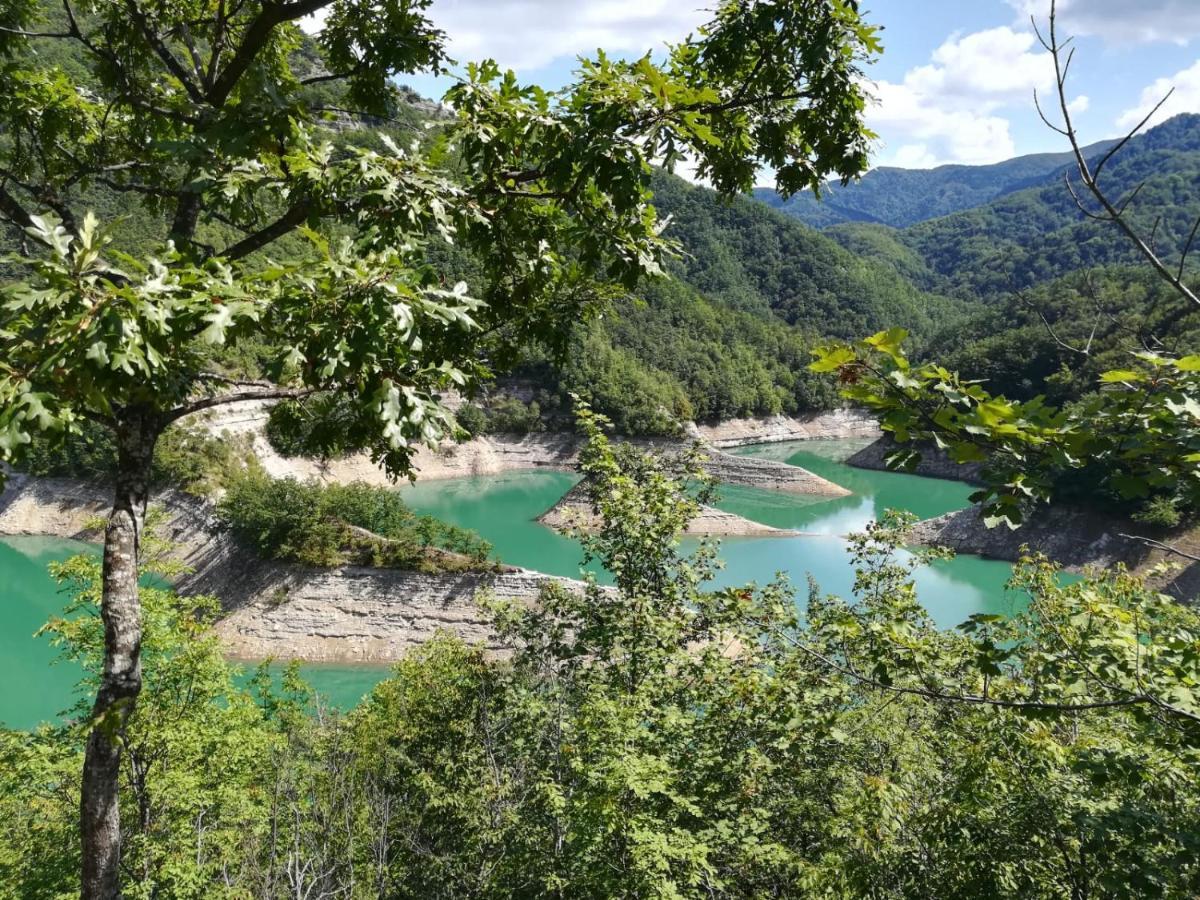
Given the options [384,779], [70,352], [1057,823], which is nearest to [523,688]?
[384,779]

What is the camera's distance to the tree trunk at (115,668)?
9.34 ft

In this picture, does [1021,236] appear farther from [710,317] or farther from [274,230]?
[274,230]

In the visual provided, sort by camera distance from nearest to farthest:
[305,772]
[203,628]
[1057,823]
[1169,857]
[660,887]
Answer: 1. [1169,857]
2. [1057,823]
3. [660,887]
4. [203,628]
5. [305,772]

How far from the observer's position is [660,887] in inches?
154

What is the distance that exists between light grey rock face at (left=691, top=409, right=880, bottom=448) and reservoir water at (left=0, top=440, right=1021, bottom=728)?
7.28 m

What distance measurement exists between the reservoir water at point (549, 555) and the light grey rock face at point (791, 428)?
7.28 m

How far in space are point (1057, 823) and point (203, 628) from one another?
10.5m

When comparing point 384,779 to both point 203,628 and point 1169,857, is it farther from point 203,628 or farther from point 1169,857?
point 1169,857

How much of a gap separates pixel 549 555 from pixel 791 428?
132ft

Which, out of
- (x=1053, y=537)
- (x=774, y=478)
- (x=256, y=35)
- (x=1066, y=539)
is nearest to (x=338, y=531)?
(x=256, y=35)

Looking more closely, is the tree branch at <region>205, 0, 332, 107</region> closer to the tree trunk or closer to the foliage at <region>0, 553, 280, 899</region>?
the tree trunk

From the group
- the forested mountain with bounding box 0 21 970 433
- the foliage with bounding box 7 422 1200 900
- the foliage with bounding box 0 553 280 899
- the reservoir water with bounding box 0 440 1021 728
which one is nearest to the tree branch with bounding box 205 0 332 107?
the forested mountain with bounding box 0 21 970 433

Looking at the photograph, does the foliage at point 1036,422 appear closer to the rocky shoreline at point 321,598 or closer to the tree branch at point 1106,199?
the tree branch at point 1106,199

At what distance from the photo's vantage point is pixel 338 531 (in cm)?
2333
